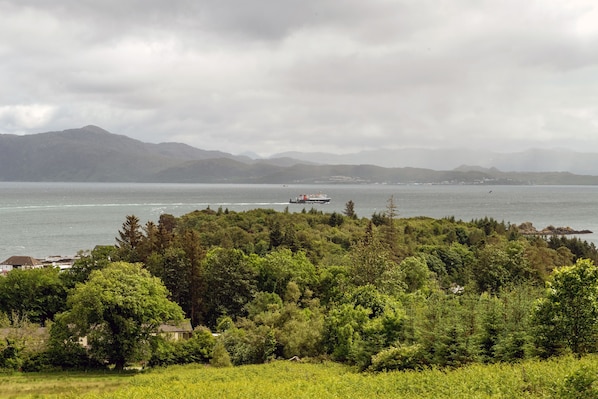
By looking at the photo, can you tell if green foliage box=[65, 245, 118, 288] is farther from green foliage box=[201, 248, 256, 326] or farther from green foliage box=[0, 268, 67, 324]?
green foliage box=[201, 248, 256, 326]

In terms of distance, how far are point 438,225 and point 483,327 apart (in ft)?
214

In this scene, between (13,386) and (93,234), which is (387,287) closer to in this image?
(13,386)

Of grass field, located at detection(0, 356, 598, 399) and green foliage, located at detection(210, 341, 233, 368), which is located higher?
grass field, located at detection(0, 356, 598, 399)

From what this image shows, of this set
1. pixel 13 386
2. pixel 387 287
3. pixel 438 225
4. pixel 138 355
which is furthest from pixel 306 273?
pixel 438 225

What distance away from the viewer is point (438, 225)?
85.7m

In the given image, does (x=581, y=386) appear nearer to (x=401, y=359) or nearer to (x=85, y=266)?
(x=401, y=359)

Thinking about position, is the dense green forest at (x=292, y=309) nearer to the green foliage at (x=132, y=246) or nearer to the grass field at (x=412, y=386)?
the green foliage at (x=132, y=246)

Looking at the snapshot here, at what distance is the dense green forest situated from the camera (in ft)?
70.4

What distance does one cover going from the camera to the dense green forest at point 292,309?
70.4ft

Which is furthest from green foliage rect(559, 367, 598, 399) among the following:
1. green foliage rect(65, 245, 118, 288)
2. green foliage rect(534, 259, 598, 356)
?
green foliage rect(65, 245, 118, 288)

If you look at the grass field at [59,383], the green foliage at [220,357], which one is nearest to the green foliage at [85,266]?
the grass field at [59,383]

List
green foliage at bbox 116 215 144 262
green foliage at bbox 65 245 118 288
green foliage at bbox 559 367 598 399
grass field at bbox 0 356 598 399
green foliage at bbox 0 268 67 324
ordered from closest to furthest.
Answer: green foliage at bbox 559 367 598 399
grass field at bbox 0 356 598 399
green foliage at bbox 0 268 67 324
green foliage at bbox 65 245 118 288
green foliage at bbox 116 215 144 262

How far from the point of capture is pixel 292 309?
32969 millimetres

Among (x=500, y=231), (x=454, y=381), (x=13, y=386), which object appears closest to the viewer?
(x=454, y=381)
